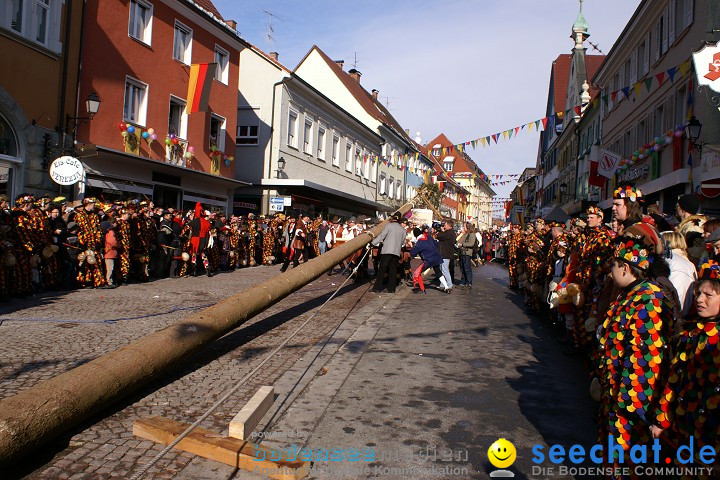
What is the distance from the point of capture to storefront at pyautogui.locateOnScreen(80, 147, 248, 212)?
16.9m

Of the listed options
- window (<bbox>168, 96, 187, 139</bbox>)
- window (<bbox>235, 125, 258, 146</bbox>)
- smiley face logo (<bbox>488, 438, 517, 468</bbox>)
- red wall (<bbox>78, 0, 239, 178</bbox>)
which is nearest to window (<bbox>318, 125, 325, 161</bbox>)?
window (<bbox>235, 125, 258, 146</bbox>)

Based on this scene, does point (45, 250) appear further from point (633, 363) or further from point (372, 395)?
point (633, 363)

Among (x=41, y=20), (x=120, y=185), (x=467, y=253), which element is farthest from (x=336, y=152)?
(x=41, y=20)

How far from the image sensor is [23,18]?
14.4 meters

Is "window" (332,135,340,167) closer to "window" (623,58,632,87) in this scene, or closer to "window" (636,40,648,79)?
"window" (623,58,632,87)

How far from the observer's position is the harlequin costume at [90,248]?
457 inches

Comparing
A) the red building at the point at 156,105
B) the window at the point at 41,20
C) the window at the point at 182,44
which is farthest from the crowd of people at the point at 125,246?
the window at the point at 182,44

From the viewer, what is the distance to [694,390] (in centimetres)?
286

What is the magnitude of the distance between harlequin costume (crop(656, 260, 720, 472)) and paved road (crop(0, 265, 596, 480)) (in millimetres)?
1179

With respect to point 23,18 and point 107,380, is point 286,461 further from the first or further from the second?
point 23,18

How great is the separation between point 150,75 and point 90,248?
9657mm

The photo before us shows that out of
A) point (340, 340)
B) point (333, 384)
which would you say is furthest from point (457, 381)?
point (340, 340)

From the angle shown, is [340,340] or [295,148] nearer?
[340,340]

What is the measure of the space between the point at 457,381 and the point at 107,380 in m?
3.28
